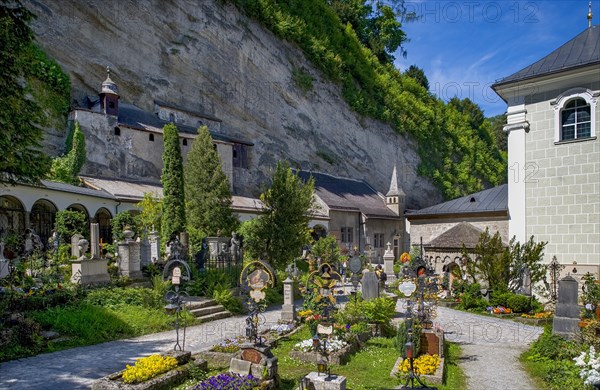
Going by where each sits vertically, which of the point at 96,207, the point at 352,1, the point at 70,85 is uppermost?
the point at 352,1

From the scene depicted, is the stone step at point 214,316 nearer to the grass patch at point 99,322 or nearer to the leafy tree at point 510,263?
the grass patch at point 99,322

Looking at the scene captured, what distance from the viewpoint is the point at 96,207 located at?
2225 cm

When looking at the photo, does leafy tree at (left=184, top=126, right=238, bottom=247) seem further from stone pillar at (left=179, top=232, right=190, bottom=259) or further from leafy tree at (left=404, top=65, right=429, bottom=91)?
leafy tree at (left=404, top=65, right=429, bottom=91)

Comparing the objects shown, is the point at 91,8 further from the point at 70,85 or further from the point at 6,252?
the point at 6,252

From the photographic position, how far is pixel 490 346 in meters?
11.7

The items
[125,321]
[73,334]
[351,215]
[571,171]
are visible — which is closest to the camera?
[73,334]

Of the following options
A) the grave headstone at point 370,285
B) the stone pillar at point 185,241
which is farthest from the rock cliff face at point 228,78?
the grave headstone at point 370,285

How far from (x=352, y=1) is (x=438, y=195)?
984 inches

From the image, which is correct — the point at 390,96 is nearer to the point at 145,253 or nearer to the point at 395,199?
the point at 395,199

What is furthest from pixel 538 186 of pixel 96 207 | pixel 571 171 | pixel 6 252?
pixel 96 207

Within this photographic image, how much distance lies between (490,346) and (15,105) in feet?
42.8

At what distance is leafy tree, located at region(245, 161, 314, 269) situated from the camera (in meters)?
20.7

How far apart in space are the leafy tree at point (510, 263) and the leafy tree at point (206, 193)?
1484 cm

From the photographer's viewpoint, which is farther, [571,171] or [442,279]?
[442,279]
